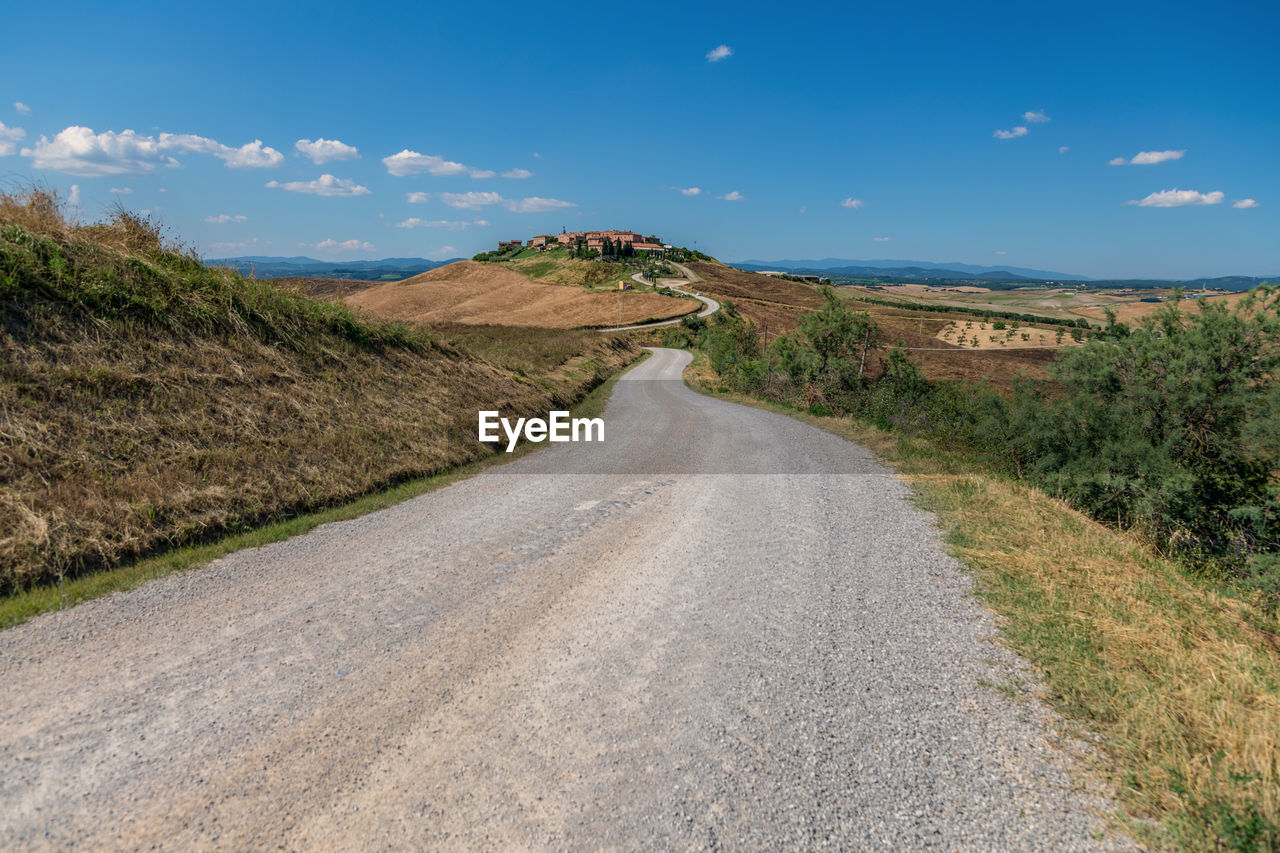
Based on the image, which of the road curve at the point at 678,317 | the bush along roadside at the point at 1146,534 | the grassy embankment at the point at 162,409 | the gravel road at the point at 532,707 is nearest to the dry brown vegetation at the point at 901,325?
the road curve at the point at 678,317

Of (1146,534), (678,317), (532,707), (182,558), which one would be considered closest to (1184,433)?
(1146,534)

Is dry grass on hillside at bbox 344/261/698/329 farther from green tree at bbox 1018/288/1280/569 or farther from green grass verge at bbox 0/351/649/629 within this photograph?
green grass verge at bbox 0/351/649/629

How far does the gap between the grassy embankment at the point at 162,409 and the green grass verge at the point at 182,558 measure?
0.04 m

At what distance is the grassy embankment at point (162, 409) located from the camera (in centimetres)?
700

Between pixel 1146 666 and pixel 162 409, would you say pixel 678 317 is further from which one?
pixel 1146 666

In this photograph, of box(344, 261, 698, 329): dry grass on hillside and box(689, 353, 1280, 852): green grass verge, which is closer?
box(689, 353, 1280, 852): green grass verge

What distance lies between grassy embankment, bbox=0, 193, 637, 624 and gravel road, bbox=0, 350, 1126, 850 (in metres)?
1.29

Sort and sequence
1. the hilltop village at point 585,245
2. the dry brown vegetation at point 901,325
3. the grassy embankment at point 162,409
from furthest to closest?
the hilltop village at point 585,245 < the dry brown vegetation at point 901,325 < the grassy embankment at point 162,409

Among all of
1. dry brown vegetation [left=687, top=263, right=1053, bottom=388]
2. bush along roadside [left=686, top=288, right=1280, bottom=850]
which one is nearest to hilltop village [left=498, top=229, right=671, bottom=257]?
dry brown vegetation [left=687, top=263, right=1053, bottom=388]

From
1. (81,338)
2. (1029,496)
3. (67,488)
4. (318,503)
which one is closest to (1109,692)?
(1029,496)

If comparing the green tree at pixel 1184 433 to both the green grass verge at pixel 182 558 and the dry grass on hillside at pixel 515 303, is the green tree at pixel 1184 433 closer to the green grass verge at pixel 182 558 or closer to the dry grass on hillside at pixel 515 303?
the green grass verge at pixel 182 558

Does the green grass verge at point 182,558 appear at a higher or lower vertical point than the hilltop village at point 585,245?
lower

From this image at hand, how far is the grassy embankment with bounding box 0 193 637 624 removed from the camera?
700cm

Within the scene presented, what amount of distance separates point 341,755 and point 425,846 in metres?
1.05
